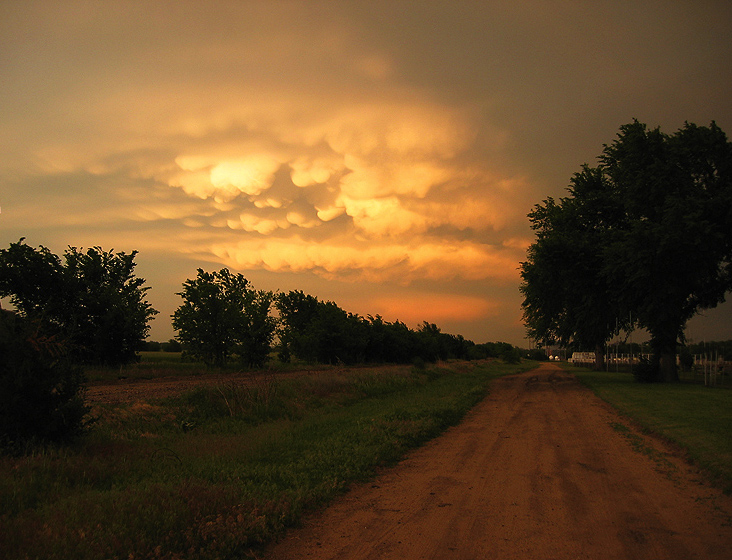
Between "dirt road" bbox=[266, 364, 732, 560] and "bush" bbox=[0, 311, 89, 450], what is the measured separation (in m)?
5.19

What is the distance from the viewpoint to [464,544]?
562 centimetres

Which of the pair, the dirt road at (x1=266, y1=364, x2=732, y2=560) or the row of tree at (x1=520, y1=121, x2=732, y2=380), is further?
the row of tree at (x1=520, y1=121, x2=732, y2=380)

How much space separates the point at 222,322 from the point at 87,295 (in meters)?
9.12

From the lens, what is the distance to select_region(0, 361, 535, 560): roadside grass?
17.2ft

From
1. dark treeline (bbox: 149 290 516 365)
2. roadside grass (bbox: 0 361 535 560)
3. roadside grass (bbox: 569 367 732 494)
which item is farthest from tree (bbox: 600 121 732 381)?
dark treeline (bbox: 149 290 516 365)

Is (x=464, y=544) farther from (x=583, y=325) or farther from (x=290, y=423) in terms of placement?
(x=583, y=325)

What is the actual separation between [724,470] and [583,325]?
28487 millimetres

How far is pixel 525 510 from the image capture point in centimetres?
680

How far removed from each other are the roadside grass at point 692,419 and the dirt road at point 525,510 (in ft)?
1.49

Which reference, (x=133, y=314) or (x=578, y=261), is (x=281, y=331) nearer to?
(x=133, y=314)

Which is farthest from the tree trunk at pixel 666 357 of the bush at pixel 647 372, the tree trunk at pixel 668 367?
the bush at pixel 647 372

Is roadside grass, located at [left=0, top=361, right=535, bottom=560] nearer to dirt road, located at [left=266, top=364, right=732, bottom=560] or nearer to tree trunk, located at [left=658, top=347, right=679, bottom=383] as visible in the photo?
dirt road, located at [left=266, top=364, right=732, bottom=560]

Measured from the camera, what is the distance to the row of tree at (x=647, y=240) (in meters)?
26.1

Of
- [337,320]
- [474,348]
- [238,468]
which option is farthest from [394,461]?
[474,348]
